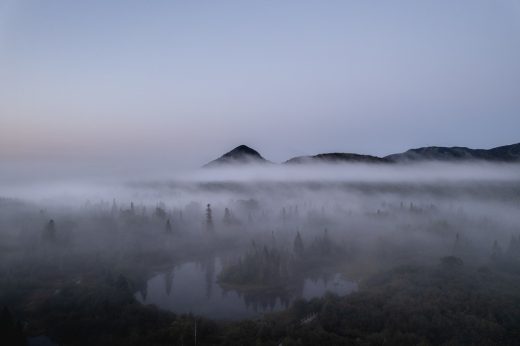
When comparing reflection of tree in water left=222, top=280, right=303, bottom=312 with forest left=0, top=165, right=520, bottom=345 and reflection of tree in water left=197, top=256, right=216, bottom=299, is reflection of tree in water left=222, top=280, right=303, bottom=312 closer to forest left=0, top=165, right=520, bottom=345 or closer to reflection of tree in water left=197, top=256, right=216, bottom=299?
forest left=0, top=165, right=520, bottom=345

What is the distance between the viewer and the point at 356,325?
232ft

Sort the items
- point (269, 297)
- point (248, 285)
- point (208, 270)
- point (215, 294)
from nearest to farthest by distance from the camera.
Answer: point (269, 297), point (215, 294), point (248, 285), point (208, 270)

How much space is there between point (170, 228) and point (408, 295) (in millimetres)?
122008

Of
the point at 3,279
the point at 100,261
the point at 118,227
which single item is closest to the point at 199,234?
the point at 118,227

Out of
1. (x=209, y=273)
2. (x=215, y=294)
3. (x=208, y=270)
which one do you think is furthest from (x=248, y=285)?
(x=208, y=270)

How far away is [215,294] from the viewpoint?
109562 mm

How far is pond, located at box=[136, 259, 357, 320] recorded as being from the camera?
3757 inches

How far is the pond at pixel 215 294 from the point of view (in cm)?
9544

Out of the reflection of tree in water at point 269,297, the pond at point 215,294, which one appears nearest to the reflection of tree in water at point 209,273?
the pond at point 215,294

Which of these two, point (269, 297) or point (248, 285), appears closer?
point (269, 297)

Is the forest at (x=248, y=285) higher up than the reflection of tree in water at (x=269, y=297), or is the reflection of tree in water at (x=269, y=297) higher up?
the forest at (x=248, y=285)

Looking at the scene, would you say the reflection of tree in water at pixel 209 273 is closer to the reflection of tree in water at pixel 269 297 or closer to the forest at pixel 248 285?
the forest at pixel 248 285

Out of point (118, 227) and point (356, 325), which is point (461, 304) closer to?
point (356, 325)

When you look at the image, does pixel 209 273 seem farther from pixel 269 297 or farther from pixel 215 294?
pixel 269 297
